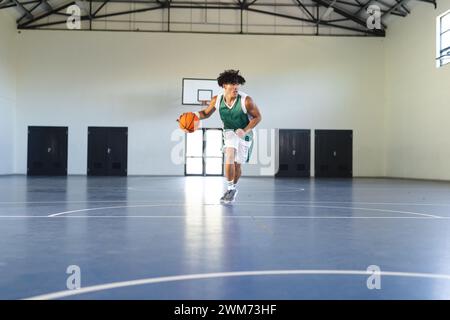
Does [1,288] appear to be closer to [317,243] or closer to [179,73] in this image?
[317,243]

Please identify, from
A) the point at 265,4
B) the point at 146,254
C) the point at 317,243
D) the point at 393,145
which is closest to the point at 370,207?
the point at 317,243

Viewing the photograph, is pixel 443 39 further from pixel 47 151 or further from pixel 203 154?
pixel 47 151

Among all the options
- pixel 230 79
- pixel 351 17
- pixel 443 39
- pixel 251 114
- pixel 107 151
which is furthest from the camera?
pixel 351 17

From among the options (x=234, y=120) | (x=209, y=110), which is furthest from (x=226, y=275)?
(x=209, y=110)

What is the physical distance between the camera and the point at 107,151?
24594 millimetres

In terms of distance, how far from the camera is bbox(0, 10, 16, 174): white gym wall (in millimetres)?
22609

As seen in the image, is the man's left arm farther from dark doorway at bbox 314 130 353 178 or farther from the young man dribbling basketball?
dark doorway at bbox 314 130 353 178

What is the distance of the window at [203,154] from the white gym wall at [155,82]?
590 mm

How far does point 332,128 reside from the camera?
25219 millimetres

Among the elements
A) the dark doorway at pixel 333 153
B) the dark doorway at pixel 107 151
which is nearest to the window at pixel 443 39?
the dark doorway at pixel 333 153

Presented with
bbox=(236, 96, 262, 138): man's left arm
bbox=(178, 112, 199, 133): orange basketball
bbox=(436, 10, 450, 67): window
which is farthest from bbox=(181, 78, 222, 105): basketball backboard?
bbox=(236, 96, 262, 138): man's left arm

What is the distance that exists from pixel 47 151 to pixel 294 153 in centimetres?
1315

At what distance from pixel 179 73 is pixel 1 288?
2303 cm

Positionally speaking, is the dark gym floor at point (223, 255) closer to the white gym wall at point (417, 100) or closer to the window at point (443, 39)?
the white gym wall at point (417, 100)
